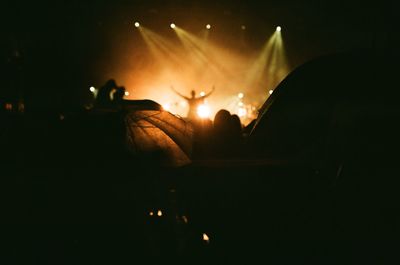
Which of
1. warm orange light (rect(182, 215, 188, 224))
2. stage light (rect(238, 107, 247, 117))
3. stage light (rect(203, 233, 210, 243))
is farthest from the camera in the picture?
stage light (rect(238, 107, 247, 117))

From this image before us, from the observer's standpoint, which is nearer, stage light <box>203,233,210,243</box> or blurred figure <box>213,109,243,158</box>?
stage light <box>203,233,210,243</box>

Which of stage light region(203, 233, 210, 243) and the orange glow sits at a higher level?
the orange glow

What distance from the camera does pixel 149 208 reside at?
4.40 metres


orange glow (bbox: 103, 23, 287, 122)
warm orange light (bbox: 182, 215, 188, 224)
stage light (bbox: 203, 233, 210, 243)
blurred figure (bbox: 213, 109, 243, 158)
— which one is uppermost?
orange glow (bbox: 103, 23, 287, 122)

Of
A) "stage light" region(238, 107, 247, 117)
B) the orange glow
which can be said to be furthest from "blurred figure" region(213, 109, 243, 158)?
"stage light" region(238, 107, 247, 117)

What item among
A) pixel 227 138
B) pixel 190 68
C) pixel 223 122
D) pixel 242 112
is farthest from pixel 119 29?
pixel 227 138

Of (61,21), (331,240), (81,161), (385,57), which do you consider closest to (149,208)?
(81,161)

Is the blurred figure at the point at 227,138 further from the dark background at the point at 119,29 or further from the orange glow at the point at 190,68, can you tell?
the orange glow at the point at 190,68

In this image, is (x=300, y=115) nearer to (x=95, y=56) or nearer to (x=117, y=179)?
(x=117, y=179)

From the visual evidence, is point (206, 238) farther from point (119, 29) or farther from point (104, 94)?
point (119, 29)

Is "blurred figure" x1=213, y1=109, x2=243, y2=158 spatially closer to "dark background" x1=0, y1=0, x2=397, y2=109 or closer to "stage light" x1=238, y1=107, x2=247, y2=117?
"dark background" x1=0, y1=0, x2=397, y2=109

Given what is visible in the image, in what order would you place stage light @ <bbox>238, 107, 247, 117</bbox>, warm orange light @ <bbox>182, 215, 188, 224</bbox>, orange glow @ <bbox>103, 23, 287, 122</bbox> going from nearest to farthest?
warm orange light @ <bbox>182, 215, 188, 224</bbox> → orange glow @ <bbox>103, 23, 287, 122</bbox> → stage light @ <bbox>238, 107, 247, 117</bbox>

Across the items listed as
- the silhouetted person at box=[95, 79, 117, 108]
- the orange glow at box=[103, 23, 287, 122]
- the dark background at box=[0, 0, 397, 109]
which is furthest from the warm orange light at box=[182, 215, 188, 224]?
the orange glow at box=[103, 23, 287, 122]

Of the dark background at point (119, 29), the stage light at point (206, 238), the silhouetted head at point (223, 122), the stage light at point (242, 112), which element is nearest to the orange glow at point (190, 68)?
the dark background at point (119, 29)
